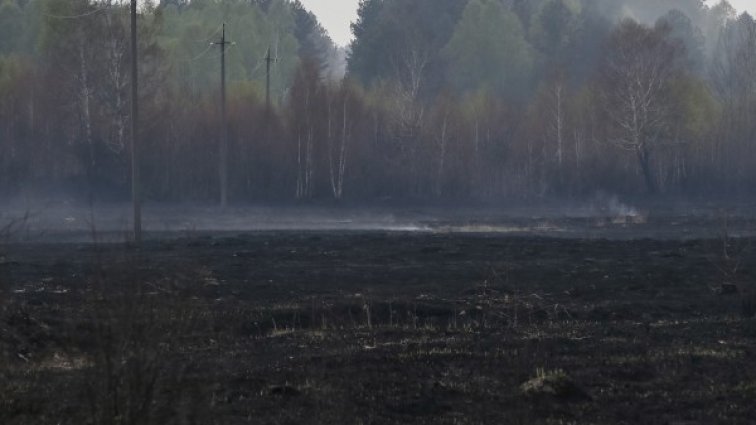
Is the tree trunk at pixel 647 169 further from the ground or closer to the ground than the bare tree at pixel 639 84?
closer to the ground

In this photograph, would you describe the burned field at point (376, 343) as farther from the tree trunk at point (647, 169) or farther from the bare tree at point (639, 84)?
the tree trunk at point (647, 169)

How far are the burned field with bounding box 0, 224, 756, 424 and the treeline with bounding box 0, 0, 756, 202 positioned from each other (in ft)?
103

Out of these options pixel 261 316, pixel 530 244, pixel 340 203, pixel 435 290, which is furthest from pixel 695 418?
pixel 340 203

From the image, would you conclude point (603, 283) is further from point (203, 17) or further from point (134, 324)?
point (203, 17)

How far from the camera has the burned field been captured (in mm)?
8758

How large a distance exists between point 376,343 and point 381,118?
5240 centimetres

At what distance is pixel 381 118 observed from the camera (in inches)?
2657

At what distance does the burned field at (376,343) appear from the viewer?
8758 millimetres

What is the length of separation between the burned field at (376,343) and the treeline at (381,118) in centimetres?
3128

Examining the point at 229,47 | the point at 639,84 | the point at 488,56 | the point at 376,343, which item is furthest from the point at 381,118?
the point at 376,343

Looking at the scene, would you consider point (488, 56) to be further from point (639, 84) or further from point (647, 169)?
point (639, 84)

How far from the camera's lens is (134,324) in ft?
27.7

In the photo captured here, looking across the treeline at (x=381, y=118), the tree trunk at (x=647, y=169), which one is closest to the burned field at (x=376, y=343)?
the treeline at (x=381, y=118)

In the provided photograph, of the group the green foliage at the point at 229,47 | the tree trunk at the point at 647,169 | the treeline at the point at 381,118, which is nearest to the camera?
the treeline at the point at 381,118
